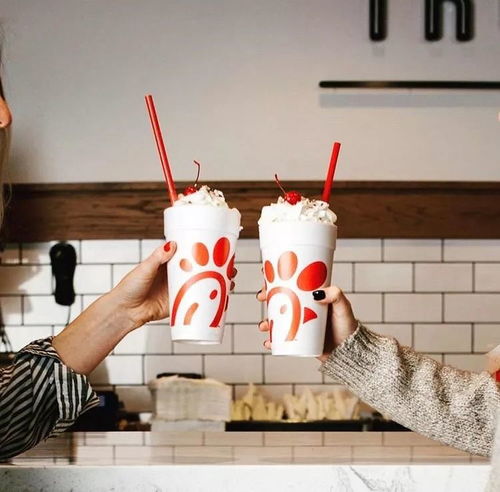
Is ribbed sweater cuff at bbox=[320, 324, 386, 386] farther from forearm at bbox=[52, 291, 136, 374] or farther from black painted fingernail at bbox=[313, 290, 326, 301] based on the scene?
forearm at bbox=[52, 291, 136, 374]

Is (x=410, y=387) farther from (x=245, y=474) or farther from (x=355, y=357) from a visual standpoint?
(x=245, y=474)

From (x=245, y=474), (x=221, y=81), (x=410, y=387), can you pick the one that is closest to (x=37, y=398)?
(x=245, y=474)

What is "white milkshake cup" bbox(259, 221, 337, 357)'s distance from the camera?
122 centimetres

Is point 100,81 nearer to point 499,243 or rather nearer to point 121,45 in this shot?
point 121,45

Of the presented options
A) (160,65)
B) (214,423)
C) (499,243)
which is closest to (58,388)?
(214,423)

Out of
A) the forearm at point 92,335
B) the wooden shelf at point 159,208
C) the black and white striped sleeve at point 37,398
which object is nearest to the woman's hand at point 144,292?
the forearm at point 92,335

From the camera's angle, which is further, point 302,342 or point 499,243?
point 499,243

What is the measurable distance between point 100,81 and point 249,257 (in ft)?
3.03

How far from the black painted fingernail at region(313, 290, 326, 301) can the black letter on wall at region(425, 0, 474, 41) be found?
88.0 inches

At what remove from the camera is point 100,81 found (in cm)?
322

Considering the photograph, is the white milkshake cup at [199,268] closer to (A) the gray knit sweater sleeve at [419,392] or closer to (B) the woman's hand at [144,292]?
(B) the woman's hand at [144,292]

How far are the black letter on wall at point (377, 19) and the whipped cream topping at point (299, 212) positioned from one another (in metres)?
2.11

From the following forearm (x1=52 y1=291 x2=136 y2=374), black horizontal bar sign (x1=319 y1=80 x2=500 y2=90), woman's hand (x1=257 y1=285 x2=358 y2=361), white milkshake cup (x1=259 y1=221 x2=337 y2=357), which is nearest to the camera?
white milkshake cup (x1=259 y1=221 x2=337 y2=357)

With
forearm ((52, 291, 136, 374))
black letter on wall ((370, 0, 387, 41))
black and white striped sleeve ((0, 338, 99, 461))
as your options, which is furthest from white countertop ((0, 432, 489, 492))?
black letter on wall ((370, 0, 387, 41))
